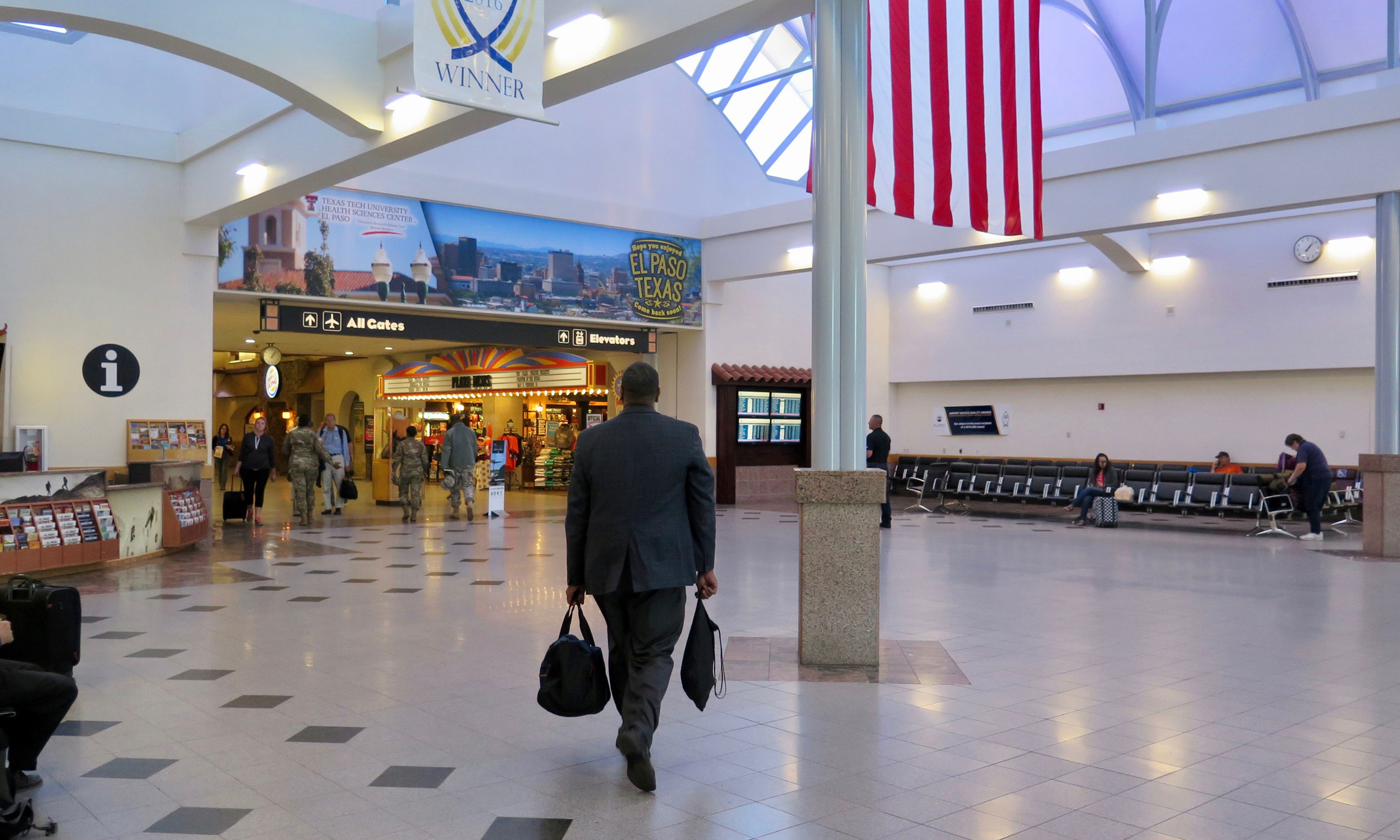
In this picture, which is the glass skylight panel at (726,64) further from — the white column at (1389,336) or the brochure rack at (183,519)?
the brochure rack at (183,519)

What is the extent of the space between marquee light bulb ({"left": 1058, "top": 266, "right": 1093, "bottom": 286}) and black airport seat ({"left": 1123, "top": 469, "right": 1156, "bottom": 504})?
3439 mm

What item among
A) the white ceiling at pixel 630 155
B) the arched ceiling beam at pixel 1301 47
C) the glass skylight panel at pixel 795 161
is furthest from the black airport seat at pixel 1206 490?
the glass skylight panel at pixel 795 161

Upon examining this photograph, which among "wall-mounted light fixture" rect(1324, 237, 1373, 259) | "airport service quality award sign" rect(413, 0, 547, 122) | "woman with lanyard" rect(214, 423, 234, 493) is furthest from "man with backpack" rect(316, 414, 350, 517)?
"wall-mounted light fixture" rect(1324, 237, 1373, 259)

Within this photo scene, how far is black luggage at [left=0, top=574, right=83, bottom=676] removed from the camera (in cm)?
391

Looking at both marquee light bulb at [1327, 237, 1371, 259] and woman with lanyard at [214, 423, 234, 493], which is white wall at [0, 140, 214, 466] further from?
marquee light bulb at [1327, 237, 1371, 259]

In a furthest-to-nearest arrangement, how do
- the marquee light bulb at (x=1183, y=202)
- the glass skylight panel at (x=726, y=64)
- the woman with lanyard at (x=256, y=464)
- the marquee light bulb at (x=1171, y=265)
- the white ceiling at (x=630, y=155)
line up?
1. the glass skylight panel at (x=726, y=64)
2. the marquee light bulb at (x=1171, y=265)
3. the white ceiling at (x=630, y=155)
4. the woman with lanyard at (x=256, y=464)
5. the marquee light bulb at (x=1183, y=202)

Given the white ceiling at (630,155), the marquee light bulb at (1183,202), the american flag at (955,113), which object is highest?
the white ceiling at (630,155)

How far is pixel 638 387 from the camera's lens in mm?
3859

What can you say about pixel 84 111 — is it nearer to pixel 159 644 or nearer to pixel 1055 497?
pixel 159 644

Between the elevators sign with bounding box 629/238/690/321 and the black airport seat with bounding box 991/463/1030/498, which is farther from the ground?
the elevators sign with bounding box 629/238/690/321

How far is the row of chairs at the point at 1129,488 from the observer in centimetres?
1380

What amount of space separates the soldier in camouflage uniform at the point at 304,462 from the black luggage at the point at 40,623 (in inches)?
378

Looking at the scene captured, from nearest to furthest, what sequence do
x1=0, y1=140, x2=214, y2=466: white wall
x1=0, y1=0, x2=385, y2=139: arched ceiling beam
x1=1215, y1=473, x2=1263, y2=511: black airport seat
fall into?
x1=0, y1=0, x2=385, y2=139: arched ceiling beam, x1=0, y1=140, x2=214, y2=466: white wall, x1=1215, y1=473, x2=1263, y2=511: black airport seat

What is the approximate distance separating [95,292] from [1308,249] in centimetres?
1593
